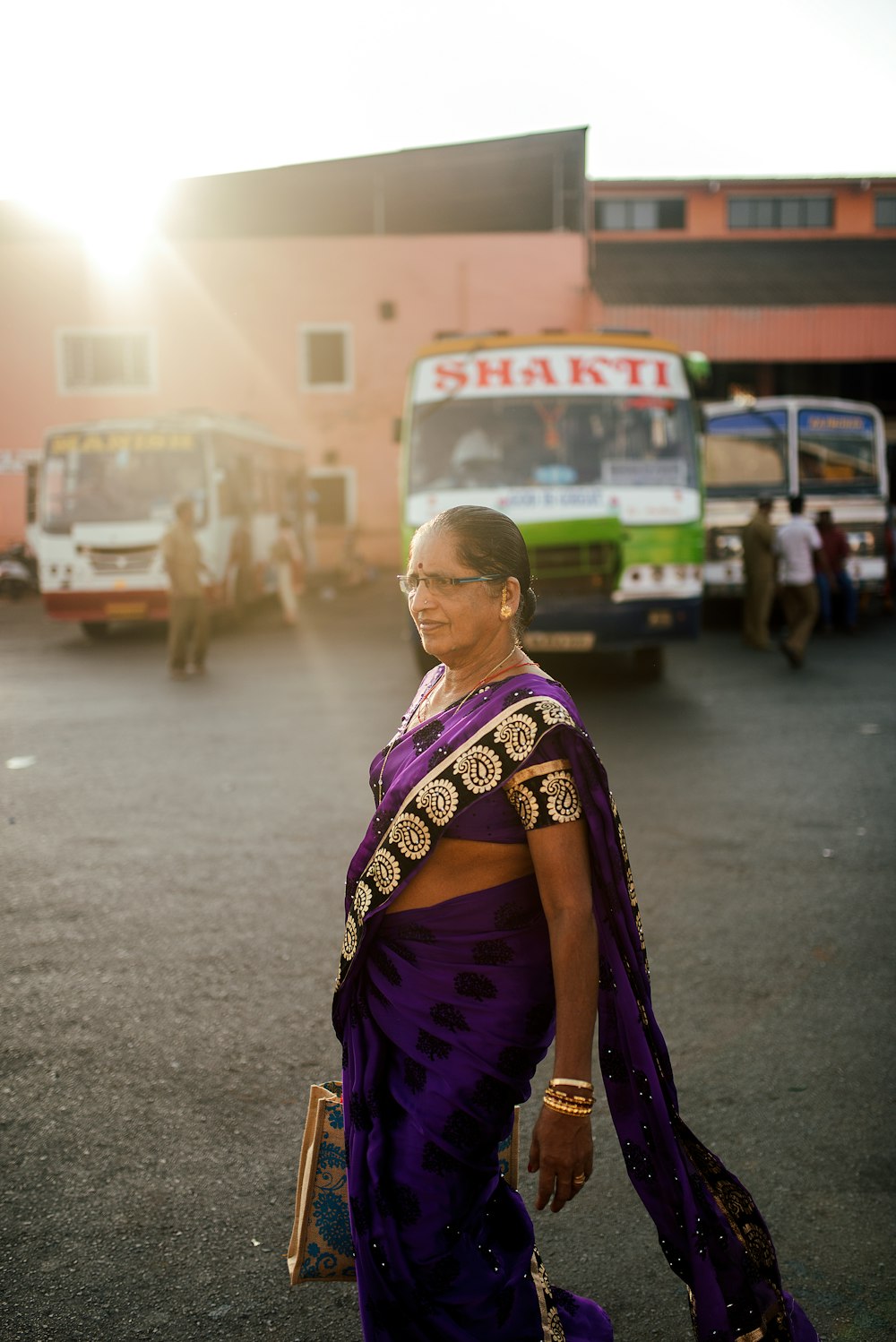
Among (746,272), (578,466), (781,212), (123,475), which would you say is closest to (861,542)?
(578,466)

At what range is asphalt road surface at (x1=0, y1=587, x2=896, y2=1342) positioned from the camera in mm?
2654

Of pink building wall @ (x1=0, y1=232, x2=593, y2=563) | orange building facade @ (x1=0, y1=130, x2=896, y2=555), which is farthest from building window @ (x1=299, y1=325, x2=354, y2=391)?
pink building wall @ (x1=0, y1=232, x2=593, y2=563)

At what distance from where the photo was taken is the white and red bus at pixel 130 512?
1580 cm

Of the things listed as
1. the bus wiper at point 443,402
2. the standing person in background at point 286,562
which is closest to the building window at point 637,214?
the standing person in background at point 286,562

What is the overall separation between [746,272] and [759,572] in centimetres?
1841

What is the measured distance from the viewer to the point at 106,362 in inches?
1129

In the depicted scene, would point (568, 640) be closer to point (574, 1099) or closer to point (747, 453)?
point (747, 453)

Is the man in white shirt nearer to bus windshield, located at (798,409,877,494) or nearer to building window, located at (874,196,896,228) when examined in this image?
bus windshield, located at (798,409,877,494)

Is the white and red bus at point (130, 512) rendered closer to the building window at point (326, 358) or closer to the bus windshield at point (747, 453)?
the bus windshield at point (747, 453)

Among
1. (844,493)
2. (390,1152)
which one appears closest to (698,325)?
(844,493)

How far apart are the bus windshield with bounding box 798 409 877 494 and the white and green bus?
6589 mm

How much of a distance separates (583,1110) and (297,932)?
9.80 ft

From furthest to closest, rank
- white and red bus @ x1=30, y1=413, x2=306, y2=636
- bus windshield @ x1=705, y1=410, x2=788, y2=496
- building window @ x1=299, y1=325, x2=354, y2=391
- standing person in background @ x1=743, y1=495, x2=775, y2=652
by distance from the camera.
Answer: building window @ x1=299, y1=325, x2=354, y2=391 → bus windshield @ x1=705, y1=410, x2=788, y2=496 → white and red bus @ x1=30, y1=413, x2=306, y2=636 → standing person in background @ x1=743, y1=495, x2=775, y2=652

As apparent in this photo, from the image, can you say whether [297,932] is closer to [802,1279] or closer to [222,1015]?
[222,1015]
